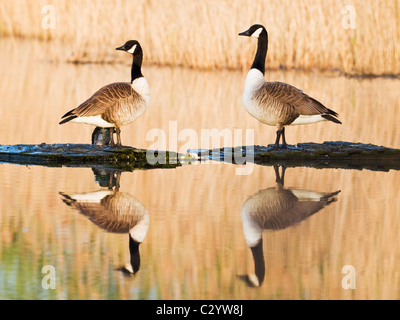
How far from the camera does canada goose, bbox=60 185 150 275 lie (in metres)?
5.38

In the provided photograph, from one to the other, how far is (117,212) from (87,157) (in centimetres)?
240

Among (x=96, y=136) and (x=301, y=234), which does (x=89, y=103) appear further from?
(x=301, y=234)

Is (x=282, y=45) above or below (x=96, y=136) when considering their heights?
above

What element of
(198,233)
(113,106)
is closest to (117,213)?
(198,233)

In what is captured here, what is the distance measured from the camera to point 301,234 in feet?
18.6

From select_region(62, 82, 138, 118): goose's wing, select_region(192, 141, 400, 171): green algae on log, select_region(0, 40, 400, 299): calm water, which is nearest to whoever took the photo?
select_region(0, 40, 400, 299): calm water

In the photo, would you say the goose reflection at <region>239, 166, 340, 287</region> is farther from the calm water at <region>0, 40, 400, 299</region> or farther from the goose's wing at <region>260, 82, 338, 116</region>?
the goose's wing at <region>260, 82, 338, 116</region>

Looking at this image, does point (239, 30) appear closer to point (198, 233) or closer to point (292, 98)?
point (292, 98)

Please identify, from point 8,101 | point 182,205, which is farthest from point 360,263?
point 8,101

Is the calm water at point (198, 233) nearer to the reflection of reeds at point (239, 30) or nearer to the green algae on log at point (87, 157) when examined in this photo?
the green algae on log at point (87, 157)

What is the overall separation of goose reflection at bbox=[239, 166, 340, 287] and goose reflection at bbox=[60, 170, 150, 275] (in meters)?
0.76

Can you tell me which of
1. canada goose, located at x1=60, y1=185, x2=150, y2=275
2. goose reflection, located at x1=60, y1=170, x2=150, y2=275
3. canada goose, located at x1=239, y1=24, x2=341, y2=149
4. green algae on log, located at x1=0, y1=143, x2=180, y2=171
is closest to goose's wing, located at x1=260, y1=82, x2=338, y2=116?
canada goose, located at x1=239, y1=24, x2=341, y2=149
